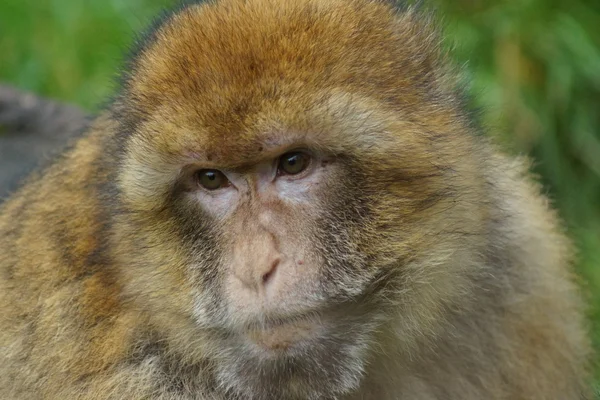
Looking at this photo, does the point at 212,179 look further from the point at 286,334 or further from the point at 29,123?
the point at 29,123

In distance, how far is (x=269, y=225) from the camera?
267 centimetres

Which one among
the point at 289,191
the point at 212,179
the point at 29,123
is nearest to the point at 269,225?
the point at 289,191

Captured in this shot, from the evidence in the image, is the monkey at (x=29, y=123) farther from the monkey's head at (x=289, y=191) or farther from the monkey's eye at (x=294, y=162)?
the monkey's eye at (x=294, y=162)

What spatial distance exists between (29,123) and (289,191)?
3.66 m

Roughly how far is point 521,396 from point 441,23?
138cm

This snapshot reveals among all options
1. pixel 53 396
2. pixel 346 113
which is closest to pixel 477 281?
pixel 346 113

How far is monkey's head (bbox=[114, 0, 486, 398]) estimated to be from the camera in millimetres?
2676

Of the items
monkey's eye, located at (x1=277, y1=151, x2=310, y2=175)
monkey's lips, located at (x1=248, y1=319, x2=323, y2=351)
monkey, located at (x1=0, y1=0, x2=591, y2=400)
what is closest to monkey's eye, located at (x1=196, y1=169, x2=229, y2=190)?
monkey, located at (x1=0, y1=0, x2=591, y2=400)

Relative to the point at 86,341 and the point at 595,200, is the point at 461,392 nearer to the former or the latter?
the point at 86,341

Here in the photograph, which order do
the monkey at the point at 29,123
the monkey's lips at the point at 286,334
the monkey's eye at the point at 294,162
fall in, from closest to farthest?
the monkey's lips at the point at 286,334
the monkey's eye at the point at 294,162
the monkey at the point at 29,123

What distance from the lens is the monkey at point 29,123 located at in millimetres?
5844

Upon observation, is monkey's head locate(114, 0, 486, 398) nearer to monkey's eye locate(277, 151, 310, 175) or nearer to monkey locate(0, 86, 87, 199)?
monkey's eye locate(277, 151, 310, 175)

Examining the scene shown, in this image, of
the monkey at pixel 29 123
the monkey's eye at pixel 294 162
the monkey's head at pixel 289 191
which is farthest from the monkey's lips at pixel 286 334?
the monkey at pixel 29 123

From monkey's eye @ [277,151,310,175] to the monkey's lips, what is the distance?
1.45 ft
